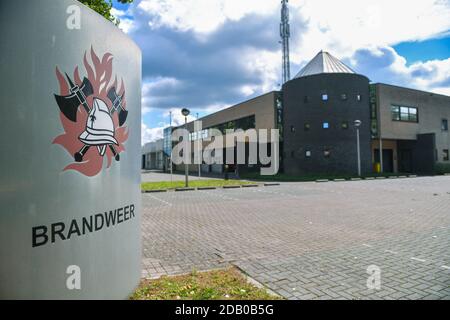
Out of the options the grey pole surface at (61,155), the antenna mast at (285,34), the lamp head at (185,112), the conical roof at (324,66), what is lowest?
the grey pole surface at (61,155)

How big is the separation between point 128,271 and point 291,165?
3071 centimetres

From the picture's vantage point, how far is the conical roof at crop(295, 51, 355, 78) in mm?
33656

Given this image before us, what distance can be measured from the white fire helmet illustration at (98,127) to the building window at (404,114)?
38.4 metres

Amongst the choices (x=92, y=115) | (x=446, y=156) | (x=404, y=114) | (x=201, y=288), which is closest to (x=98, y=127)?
(x=92, y=115)

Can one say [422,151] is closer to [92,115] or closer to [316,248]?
→ [316,248]

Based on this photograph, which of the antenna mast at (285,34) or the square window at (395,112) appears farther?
the antenna mast at (285,34)

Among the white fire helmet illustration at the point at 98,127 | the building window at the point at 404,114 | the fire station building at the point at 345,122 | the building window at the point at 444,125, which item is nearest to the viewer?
the white fire helmet illustration at the point at 98,127

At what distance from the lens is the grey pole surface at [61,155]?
7.50 feet

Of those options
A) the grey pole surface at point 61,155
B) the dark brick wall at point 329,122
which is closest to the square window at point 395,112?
the dark brick wall at point 329,122

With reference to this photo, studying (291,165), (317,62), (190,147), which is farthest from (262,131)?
(190,147)

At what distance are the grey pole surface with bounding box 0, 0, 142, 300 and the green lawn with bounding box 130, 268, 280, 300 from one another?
1.40ft

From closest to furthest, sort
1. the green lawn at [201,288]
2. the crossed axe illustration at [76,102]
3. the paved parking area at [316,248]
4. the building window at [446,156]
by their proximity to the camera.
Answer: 1. the crossed axe illustration at [76,102]
2. the green lawn at [201,288]
3. the paved parking area at [316,248]
4. the building window at [446,156]

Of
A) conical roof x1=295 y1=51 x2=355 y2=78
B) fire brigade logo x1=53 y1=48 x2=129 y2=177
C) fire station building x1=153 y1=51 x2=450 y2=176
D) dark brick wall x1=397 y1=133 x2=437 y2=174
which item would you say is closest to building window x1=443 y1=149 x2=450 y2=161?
fire station building x1=153 y1=51 x2=450 y2=176

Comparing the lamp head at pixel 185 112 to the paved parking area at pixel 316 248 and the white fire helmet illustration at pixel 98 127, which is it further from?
the white fire helmet illustration at pixel 98 127
